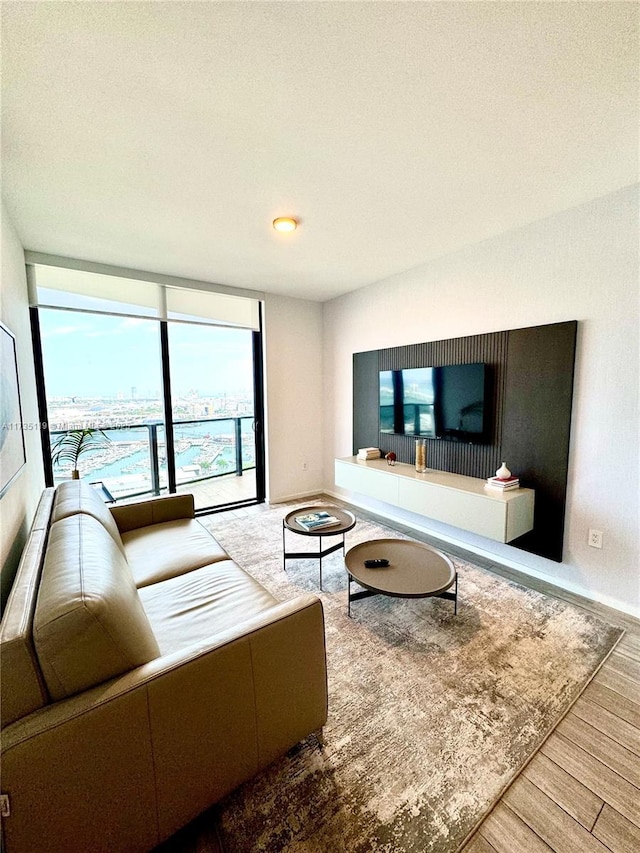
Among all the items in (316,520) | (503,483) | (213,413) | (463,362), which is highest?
(463,362)

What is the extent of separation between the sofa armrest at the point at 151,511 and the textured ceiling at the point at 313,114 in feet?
6.51

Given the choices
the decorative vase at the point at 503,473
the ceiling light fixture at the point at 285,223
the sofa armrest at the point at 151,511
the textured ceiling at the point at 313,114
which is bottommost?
the sofa armrest at the point at 151,511

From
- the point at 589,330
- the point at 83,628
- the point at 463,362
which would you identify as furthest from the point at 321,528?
the point at 589,330

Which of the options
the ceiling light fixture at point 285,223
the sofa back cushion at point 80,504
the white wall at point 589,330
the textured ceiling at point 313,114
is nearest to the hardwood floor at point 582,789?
the white wall at point 589,330

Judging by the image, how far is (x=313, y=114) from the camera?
1.47 m

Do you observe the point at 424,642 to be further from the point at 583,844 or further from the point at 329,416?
the point at 329,416

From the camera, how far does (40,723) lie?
0.80 metres

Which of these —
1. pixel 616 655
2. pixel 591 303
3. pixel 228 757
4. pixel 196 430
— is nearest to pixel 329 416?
pixel 196 430

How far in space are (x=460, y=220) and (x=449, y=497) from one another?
2.02m

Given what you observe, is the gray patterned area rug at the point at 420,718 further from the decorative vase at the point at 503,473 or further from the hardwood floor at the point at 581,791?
the decorative vase at the point at 503,473

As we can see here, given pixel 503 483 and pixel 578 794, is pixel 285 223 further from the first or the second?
pixel 578 794

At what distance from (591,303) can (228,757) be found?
296cm

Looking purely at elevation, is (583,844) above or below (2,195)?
below

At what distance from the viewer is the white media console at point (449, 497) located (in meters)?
2.39
